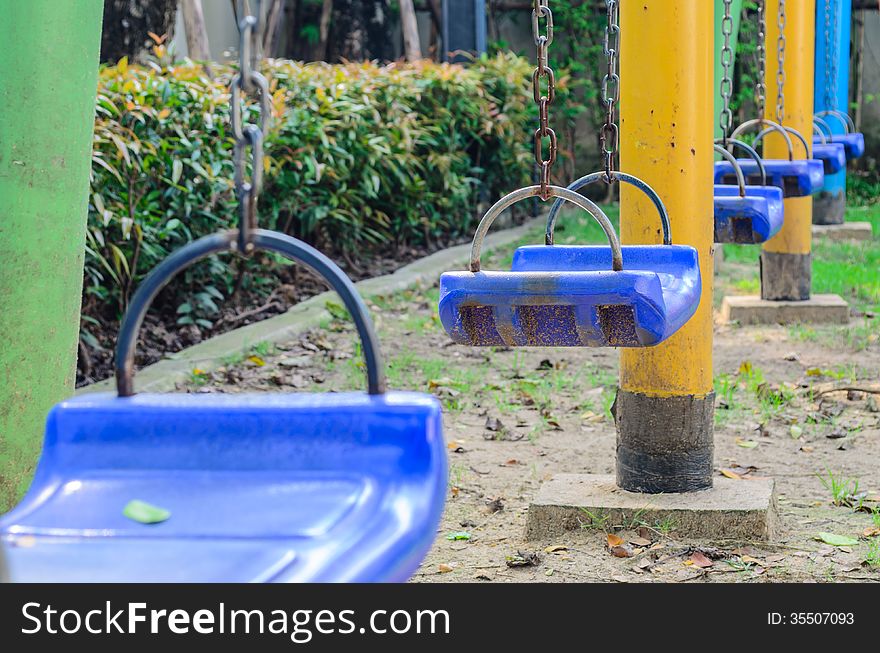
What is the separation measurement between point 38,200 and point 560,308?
3.97 feet

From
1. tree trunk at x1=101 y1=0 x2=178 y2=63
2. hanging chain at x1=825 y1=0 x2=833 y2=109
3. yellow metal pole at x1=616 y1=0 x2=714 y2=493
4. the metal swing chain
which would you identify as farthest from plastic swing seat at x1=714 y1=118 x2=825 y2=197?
tree trunk at x1=101 y1=0 x2=178 y2=63

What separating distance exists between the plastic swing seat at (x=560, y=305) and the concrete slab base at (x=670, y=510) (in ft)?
2.39

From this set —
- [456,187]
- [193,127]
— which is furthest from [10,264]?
[456,187]

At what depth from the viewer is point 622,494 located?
10.7 feet

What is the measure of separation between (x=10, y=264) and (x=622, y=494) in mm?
1663

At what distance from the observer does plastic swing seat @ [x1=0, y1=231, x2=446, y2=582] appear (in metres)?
1.36

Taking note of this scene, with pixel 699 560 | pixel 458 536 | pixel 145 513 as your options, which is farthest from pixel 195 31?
pixel 145 513

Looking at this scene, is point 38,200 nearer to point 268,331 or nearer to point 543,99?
point 543,99

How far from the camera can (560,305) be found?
237 cm

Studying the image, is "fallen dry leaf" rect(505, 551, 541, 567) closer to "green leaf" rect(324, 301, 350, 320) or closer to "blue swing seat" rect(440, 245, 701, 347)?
"blue swing seat" rect(440, 245, 701, 347)

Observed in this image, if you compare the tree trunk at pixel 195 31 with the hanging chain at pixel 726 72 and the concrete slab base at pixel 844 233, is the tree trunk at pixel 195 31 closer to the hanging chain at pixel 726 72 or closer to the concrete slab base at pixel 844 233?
the hanging chain at pixel 726 72

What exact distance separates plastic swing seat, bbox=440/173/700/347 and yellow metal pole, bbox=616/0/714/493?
662 mm

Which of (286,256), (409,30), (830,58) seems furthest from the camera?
(409,30)

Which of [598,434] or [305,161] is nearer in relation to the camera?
[598,434]
